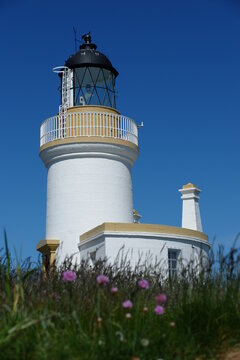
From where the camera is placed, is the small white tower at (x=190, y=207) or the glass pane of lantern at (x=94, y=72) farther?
the small white tower at (x=190, y=207)

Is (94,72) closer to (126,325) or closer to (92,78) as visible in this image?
(92,78)

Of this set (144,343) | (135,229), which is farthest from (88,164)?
(144,343)

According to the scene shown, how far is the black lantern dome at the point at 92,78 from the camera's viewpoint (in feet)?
75.0

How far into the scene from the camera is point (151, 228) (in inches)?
748

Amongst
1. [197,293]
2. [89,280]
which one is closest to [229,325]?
[197,293]

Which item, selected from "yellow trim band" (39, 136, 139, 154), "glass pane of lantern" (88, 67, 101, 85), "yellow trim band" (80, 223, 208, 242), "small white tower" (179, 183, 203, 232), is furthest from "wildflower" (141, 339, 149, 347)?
"small white tower" (179, 183, 203, 232)

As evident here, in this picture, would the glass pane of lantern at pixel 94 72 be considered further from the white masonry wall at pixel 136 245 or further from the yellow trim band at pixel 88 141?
the white masonry wall at pixel 136 245

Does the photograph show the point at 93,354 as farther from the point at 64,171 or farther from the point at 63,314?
the point at 64,171

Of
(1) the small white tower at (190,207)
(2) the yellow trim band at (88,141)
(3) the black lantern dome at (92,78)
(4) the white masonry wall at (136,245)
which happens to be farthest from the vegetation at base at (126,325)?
(1) the small white tower at (190,207)

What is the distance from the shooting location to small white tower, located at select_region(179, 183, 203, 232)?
82.9ft

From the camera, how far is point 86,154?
21.8 meters

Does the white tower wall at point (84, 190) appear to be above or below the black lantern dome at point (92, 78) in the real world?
below

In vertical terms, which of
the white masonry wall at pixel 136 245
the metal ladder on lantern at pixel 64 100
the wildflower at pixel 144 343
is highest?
the metal ladder on lantern at pixel 64 100

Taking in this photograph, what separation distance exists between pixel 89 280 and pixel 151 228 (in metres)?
12.3
